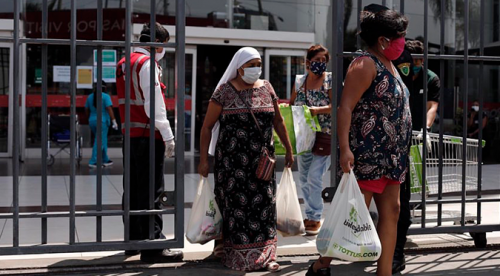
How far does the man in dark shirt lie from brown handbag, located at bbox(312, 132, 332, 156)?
91 centimetres

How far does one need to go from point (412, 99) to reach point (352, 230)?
1845 mm

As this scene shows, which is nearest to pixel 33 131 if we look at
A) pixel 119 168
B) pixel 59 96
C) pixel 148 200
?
pixel 59 96

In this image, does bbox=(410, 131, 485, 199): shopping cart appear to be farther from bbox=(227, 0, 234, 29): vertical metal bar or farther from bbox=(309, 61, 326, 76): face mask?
bbox=(227, 0, 234, 29): vertical metal bar

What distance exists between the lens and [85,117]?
15680mm

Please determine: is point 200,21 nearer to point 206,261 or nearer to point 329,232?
point 206,261

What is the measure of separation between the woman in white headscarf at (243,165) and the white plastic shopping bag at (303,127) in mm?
1004

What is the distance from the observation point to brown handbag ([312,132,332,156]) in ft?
21.7

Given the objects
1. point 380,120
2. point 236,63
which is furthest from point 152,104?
point 380,120

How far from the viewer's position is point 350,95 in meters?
4.52

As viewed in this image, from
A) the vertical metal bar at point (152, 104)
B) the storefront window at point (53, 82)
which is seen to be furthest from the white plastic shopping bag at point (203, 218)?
the storefront window at point (53, 82)

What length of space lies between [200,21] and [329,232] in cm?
1195

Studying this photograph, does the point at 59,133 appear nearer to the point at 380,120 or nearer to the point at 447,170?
the point at 447,170

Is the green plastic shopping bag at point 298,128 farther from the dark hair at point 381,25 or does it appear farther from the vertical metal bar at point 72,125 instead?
the vertical metal bar at point 72,125

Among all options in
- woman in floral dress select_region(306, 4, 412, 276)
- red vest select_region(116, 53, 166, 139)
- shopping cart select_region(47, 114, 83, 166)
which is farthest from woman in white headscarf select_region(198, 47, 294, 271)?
shopping cart select_region(47, 114, 83, 166)
